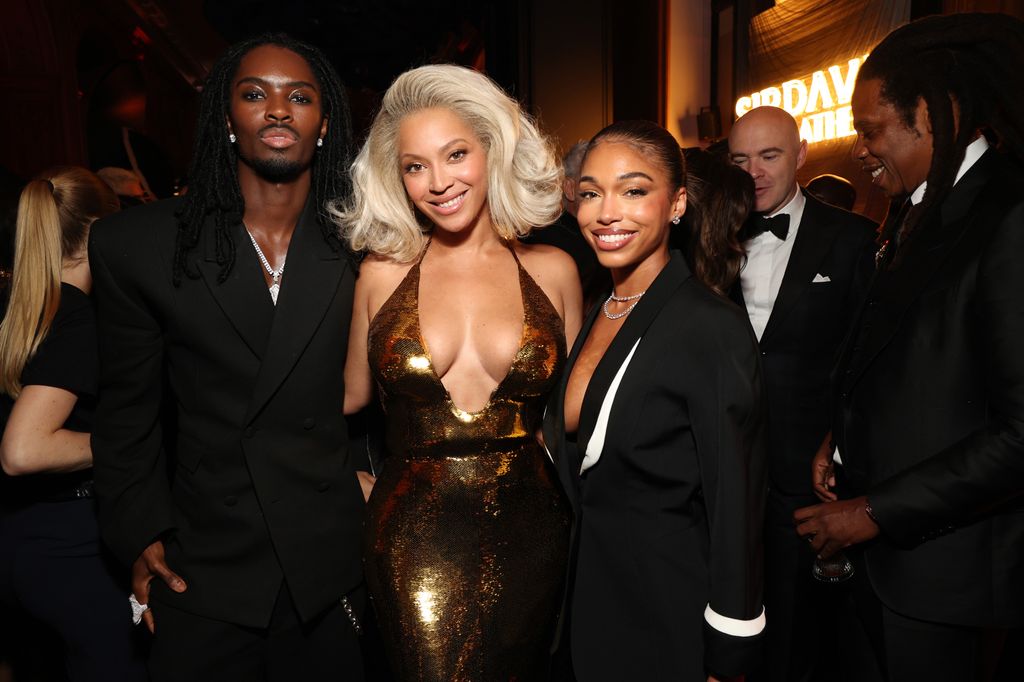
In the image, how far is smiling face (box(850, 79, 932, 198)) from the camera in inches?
72.0

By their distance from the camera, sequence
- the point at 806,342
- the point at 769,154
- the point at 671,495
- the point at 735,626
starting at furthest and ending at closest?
the point at 769,154, the point at 806,342, the point at 671,495, the point at 735,626

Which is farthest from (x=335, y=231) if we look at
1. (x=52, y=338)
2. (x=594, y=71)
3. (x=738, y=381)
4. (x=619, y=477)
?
(x=594, y=71)

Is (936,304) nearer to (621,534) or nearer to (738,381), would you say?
(738,381)

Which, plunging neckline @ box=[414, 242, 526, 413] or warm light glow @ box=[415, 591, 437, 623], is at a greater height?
plunging neckline @ box=[414, 242, 526, 413]

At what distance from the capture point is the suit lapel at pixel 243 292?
1.78 m

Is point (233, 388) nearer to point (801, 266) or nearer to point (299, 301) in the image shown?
point (299, 301)

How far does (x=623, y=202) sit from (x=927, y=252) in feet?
2.40

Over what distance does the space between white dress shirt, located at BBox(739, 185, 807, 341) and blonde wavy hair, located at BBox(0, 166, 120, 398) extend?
2332 mm

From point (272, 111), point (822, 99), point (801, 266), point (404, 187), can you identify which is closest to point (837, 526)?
point (801, 266)

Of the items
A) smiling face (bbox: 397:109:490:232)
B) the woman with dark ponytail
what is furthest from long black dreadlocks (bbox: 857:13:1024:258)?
the woman with dark ponytail

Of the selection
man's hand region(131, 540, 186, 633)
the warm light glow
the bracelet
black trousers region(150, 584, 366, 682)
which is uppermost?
the bracelet

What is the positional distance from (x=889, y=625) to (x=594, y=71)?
591 centimetres

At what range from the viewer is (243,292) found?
180cm

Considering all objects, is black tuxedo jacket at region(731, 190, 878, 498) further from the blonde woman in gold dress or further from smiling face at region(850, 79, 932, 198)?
the blonde woman in gold dress
